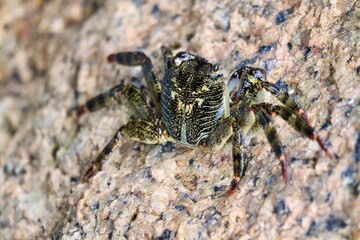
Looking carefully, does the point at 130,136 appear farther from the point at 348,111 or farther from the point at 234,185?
the point at 348,111

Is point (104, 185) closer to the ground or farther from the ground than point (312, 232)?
closer to the ground

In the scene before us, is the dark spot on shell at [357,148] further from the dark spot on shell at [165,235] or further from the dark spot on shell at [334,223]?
the dark spot on shell at [165,235]

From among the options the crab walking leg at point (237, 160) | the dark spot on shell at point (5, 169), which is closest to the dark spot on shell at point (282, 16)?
the crab walking leg at point (237, 160)

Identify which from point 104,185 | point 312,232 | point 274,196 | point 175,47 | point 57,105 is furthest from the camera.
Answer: point 57,105

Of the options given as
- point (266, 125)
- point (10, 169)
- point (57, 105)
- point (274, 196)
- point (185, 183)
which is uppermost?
point (266, 125)

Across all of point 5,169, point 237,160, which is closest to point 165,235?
point 237,160

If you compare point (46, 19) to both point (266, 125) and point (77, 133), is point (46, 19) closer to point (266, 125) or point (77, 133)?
point (77, 133)

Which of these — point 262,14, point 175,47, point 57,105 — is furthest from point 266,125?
point 57,105

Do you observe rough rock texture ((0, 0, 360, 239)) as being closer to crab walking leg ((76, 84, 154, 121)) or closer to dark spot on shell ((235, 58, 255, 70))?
dark spot on shell ((235, 58, 255, 70))
